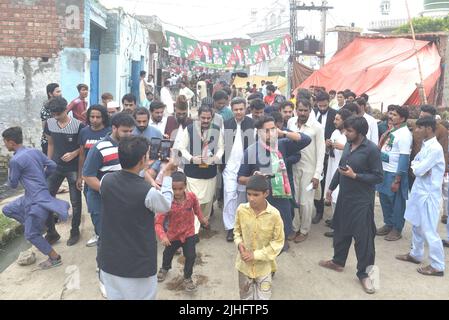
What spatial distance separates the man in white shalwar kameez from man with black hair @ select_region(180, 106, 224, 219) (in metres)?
2.29

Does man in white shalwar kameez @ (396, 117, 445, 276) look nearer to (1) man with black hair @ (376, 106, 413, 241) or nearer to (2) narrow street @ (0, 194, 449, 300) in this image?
(2) narrow street @ (0, 194, 449, 300)

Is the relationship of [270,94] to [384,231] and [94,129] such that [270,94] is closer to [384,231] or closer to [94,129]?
[384,231]

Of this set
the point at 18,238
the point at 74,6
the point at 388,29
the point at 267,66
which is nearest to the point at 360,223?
the point at 18,238

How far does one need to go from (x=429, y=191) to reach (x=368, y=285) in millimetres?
1226

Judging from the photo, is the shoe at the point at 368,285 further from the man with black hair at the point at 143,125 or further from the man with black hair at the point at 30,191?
the man with black hair at the point at 30,191

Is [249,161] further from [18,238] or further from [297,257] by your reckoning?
[18,238]

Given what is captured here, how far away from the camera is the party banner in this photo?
18.7 meters

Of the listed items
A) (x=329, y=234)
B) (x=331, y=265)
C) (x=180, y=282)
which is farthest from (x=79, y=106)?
(x=331, y=265)

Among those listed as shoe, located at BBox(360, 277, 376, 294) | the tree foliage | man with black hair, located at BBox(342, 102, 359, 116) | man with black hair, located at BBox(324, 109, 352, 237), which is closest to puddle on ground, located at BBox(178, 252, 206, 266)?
shoe, located at BBox(360, 277, 376, 294)

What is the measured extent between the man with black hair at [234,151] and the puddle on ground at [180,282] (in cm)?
115

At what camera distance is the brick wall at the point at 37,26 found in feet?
29.0

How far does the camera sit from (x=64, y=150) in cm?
533

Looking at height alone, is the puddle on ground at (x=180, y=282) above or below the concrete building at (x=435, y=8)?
below

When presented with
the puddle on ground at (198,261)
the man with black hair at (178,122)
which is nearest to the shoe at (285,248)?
the puddle on ground at (198,261)
